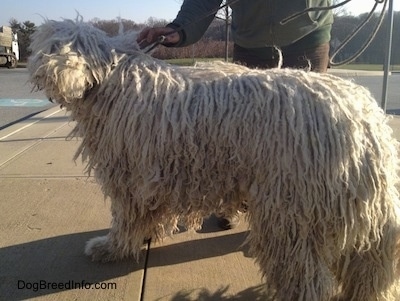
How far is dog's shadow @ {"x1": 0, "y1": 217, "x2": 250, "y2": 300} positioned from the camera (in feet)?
9.34

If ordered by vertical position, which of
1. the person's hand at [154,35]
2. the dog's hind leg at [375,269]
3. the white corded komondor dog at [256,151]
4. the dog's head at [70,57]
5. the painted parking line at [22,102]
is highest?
the person's hand at [154,35]

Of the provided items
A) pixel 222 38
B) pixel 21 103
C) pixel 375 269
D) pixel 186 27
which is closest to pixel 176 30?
pixel 186 27

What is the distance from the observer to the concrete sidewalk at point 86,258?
2.79 meters

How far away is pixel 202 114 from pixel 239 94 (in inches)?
8.8

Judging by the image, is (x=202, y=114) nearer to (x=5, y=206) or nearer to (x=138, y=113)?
(x=138, y=113)

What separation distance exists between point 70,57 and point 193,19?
971 millimetres

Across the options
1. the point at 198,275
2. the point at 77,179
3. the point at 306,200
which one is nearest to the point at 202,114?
the point at 306,200

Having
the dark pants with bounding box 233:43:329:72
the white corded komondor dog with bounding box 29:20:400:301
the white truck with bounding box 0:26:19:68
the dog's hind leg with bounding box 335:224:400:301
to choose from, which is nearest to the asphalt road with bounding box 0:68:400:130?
the dark pants with bounding box 233:43:329:72

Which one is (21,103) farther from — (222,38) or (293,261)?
(293,261)

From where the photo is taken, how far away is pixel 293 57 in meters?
3.33

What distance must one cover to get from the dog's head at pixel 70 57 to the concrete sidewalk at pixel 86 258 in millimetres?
1120

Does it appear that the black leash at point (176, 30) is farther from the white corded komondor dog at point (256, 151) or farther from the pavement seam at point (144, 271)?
the pavement seam at point (144, 271)

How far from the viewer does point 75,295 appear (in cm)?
273

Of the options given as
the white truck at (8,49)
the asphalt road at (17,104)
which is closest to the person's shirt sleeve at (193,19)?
the asphalt road at (17,104)
